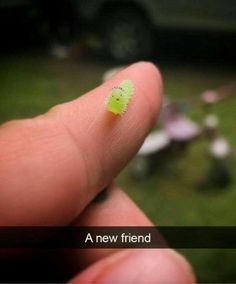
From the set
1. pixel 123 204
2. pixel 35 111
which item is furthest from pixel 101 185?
pixel 35 111

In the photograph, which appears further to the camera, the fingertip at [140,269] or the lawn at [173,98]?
the lawn at [173,98]

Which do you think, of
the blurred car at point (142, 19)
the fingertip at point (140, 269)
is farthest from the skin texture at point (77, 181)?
the blurred car at point (142, 19)

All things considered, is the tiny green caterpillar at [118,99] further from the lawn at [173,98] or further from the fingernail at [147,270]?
the fingernail at [147,270]

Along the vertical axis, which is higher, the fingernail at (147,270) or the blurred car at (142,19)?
the blurred car at (142,19)

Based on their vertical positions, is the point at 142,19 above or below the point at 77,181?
above

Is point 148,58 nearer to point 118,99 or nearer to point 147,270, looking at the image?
point 118,99

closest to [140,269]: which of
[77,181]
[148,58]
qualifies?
[77,181]

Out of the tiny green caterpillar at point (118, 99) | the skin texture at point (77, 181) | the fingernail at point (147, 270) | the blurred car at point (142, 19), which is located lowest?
the fingernail at point (147, 270)
